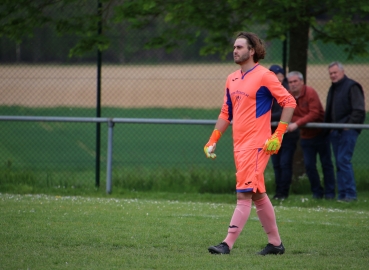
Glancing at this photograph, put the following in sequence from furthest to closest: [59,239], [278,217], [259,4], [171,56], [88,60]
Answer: [171,56]
[88,60]
[259,4]
[278,217]
[59,239]

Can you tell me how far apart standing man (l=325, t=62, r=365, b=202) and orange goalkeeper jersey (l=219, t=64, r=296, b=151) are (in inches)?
172

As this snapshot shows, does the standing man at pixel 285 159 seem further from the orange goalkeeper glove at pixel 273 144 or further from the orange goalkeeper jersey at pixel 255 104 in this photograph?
the orange goalkeeper glove at pixel 273 144

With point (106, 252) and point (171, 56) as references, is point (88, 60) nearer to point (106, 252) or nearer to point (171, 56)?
point (171, 56)

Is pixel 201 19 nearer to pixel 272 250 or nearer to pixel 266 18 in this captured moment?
pixel 266 18

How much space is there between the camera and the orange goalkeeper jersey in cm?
622

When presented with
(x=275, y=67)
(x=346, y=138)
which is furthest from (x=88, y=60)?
(x=346, y=138)

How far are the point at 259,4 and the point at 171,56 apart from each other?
5240mm

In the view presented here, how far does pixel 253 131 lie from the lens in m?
6.23

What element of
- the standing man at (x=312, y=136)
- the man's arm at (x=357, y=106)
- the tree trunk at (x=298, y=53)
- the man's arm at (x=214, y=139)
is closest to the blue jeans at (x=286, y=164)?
the standing man at (x=312, y=136)

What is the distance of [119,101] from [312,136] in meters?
9.65

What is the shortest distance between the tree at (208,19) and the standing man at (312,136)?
0.91m

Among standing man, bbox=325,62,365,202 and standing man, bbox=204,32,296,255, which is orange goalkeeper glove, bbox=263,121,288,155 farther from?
standing man, bbox=325,62,365,202

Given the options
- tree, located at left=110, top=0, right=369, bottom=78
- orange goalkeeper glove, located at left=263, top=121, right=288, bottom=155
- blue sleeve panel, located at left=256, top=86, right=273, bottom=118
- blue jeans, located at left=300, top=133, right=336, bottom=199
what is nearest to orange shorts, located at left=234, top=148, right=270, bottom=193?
orange goalkeeper glove, located at left=263, top=121, right=288, bottom=155

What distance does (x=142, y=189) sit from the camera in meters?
11.8
